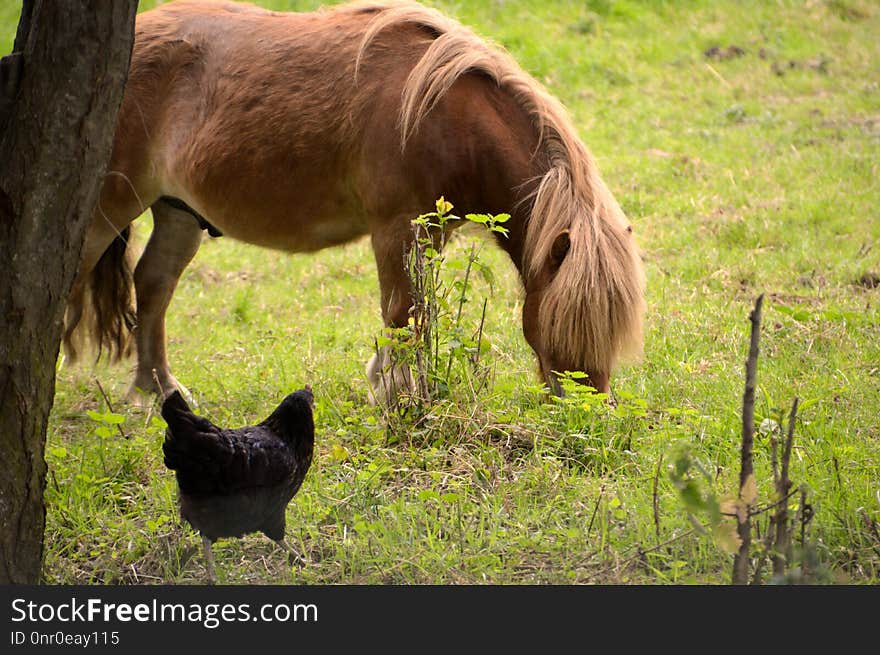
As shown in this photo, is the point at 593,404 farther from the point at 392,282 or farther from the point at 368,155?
the point at 368,155

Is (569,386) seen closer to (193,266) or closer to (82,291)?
(82,291)

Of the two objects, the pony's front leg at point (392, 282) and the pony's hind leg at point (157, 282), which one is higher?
the pony's front leg at point (392, 282)

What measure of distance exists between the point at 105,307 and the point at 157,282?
33 cm

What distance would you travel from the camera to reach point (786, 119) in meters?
10.5

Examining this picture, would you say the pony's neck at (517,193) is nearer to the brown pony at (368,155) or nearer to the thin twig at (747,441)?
the brown pony at (368,155)

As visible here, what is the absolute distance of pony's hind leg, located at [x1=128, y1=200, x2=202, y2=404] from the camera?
6.09 m

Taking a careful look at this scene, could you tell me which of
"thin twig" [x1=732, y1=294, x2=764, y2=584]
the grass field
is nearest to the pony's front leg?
the grass field

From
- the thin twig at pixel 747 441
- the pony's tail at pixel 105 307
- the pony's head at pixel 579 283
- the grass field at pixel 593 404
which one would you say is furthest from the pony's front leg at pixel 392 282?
the thin twig at pixel 747 441

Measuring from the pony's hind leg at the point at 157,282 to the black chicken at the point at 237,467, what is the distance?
2462mm

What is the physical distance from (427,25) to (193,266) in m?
4.12

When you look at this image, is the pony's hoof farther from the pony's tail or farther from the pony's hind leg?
the pony's tail

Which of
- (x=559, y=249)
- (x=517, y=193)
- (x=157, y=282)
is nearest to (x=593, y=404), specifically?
(x=559, y=249)

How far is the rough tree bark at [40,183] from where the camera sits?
316cm
